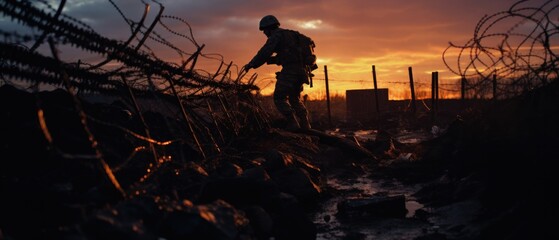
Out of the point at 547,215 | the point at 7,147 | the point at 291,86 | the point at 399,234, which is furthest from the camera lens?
the point at 291,86

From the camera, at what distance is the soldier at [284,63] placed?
835 centimetres

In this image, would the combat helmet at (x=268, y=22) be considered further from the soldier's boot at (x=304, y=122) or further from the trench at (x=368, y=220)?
the trench at (x=368, y=220)

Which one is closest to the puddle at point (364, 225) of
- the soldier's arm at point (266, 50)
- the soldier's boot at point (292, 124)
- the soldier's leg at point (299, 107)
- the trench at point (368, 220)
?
the trench at point (368, 220)

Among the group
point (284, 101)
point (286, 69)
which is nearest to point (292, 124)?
point (284, 101)

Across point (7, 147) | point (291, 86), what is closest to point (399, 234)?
point (7, 147)

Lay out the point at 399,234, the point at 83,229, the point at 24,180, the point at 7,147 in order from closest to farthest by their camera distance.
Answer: the point at 83,229, the point at 24,180, the point at 7,147, the point at 399,234

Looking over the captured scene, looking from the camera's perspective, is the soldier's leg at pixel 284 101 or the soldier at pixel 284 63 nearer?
the soldier at pixel 284 63

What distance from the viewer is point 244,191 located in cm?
368

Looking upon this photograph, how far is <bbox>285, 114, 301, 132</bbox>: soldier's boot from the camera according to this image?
27.2 ft

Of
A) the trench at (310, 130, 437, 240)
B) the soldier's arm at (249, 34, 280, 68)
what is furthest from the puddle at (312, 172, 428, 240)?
the soldier's arm at (249, 34, 280, 68)

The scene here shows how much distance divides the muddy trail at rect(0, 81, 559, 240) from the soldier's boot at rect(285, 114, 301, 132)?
2444 millimetres

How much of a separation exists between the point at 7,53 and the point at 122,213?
1425 mm

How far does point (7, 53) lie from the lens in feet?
10.7

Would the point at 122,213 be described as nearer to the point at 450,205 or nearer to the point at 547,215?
the point at 547,215
